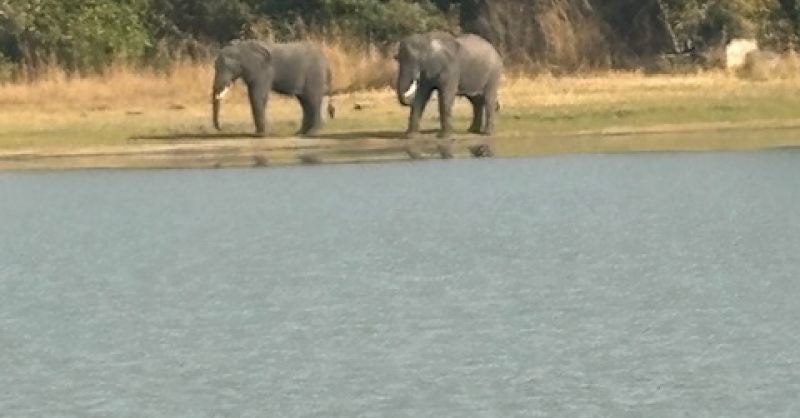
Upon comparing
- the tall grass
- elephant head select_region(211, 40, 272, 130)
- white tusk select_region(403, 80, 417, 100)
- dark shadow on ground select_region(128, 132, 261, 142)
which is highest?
elephant head select_region(211, 40, 272, 130)

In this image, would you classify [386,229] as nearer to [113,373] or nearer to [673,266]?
[673,266]

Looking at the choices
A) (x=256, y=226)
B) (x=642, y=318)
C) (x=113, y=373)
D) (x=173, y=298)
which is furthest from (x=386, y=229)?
(x=113, y=373)

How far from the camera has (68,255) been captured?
16.0m

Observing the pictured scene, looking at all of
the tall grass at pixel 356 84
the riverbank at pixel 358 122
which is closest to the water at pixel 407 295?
the riverbank at pixel 358 122

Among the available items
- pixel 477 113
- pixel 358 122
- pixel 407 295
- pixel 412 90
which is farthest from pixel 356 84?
pixel 407 295

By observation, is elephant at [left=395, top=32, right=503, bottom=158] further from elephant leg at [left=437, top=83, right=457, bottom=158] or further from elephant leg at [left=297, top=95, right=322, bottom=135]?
elephant leg at [left=297, top=95, right=322, bottom=135]

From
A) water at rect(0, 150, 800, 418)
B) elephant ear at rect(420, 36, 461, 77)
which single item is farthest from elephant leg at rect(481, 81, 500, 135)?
water at rect(0, 150, 800, 418)

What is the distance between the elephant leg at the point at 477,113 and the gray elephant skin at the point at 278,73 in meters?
1.75

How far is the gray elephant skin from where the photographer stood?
2655 centimetres

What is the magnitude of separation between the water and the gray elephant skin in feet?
16.3

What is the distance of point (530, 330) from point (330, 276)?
2594mm

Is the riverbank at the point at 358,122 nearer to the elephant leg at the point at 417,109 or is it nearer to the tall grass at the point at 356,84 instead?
the tall grass at the point at 356,84

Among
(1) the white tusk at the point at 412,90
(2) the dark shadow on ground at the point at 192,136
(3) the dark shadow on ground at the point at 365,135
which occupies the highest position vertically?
(1) the white tusk at the point at 412,90

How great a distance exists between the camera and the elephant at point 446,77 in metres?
25.7
